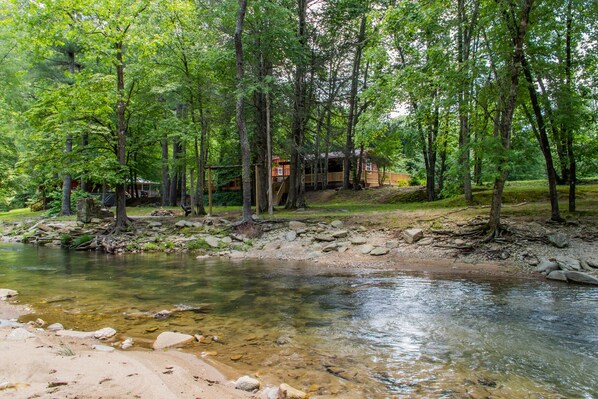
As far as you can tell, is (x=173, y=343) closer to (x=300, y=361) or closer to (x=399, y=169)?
(x=300, y=361)

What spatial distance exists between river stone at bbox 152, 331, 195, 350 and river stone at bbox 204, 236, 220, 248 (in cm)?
914

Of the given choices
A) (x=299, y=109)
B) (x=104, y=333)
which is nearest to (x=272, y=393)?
(x=104, y=333)

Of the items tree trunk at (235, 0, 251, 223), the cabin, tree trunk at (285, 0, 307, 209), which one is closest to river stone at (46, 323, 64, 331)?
tree trunk at (235, 0, 251, 223)

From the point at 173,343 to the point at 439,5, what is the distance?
1188 centimetres

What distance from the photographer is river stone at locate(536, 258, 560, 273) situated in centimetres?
851

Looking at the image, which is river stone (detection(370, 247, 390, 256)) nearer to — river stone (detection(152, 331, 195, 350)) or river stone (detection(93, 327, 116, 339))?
river stone (detection(152, 331, 195, 350))

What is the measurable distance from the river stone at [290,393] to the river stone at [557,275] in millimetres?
7436

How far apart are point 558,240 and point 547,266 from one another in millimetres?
1390

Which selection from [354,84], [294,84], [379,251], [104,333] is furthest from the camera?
[354,84]

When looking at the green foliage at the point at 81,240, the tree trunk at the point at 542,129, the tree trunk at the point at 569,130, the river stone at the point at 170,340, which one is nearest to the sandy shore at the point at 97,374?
the river stone at the point at 170,340

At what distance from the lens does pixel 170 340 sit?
4418 millimetres

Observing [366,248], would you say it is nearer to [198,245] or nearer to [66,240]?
[198,245]

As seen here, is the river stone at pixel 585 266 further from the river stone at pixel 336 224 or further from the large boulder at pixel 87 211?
the large boulder at pixel 87 211

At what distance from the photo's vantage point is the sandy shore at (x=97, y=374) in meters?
2.63
